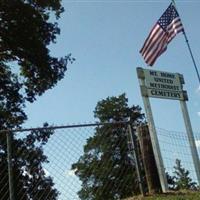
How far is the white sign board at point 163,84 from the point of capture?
1284 cm

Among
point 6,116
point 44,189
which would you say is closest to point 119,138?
point 44,189

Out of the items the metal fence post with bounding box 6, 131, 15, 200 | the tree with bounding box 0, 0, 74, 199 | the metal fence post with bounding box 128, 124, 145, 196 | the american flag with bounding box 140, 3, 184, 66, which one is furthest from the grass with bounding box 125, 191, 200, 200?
the tree with bounding box 0, 0, 74, 199

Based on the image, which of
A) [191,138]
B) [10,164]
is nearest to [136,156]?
[10,164]

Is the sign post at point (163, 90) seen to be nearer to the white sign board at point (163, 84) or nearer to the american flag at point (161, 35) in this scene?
the white sign board at point (163, 84)

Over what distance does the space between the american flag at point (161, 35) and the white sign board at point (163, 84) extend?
0.97 m

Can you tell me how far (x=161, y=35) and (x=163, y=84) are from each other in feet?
6.37

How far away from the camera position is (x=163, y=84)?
1311cm

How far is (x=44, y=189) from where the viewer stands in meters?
9.82

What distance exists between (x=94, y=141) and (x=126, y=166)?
1091 millimetres

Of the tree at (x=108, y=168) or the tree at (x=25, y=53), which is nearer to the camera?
the tree at (x=108, y=168)

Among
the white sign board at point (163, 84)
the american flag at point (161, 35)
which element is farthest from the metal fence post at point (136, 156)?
the american flag at point (161, 35)

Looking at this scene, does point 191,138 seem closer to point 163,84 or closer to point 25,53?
point 163,84

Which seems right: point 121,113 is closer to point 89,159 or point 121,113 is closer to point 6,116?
point 6,116

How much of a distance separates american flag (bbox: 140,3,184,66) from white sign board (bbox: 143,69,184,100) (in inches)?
38.1
